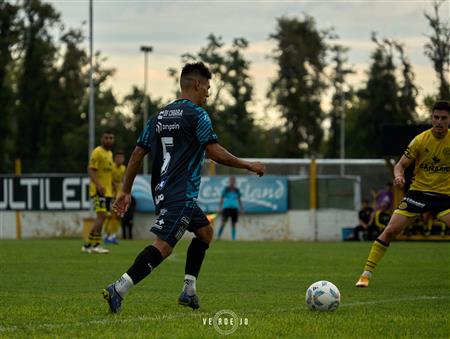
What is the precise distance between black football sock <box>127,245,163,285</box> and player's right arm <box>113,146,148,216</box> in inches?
21.9

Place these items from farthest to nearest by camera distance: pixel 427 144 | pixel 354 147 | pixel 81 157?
pixel 354 147, pixel 81 157, pixel 427 144

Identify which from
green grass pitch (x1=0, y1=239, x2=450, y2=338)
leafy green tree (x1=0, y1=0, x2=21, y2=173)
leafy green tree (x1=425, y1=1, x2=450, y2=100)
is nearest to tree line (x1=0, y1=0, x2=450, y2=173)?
leafy green tree (x1=0, y1=0, x2=21, y2=173)

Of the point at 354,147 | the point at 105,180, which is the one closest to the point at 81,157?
the point at 354,147

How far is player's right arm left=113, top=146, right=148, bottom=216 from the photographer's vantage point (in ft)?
29.7

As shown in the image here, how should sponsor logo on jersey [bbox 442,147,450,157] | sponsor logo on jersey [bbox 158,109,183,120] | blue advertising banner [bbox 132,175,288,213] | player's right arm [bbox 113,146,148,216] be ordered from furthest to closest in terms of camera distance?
blue advertising banner [bbox 132,175,288,213] → sponsor logo on jersey [bbox 442,147,450,157] → player's right arm [bbox 113,146,148,216] → sponsor logo on jersey [bbox 158,109,183,120]

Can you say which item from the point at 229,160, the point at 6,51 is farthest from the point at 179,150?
the point at 6,51

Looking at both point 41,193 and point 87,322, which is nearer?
point 87,322

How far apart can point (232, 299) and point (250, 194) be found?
76.6 ft

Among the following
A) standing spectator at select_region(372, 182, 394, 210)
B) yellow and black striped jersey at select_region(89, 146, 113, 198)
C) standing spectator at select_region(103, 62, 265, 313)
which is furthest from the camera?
standing spectator at select_region(372, 182, 394, 210)

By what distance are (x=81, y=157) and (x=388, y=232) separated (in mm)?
61598

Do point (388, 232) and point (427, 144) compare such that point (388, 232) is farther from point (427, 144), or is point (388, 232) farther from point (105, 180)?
point (105, 180)

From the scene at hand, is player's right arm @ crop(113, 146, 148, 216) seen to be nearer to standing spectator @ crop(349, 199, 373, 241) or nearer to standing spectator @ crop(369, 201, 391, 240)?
standing spectator @ crop(369, 201, 391, 240)

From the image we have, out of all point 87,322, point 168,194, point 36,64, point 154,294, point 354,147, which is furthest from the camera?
point 354,147

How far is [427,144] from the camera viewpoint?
11.8 metres
